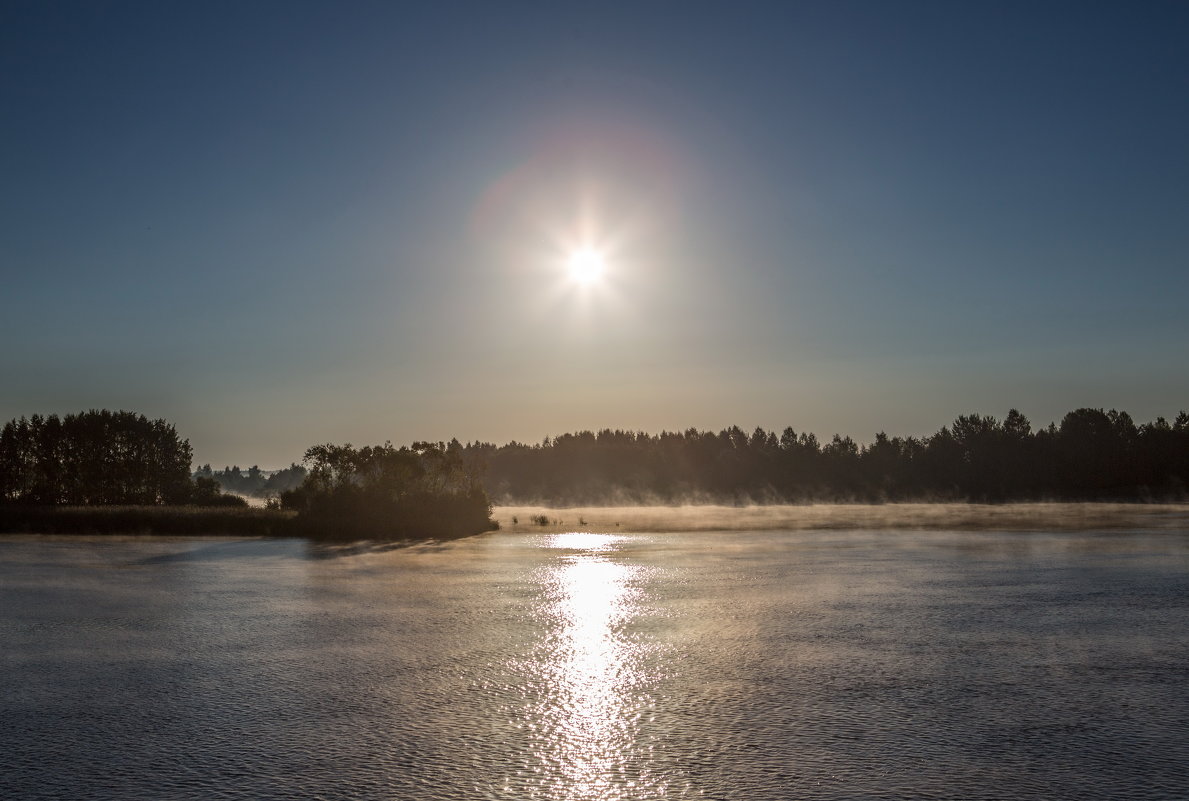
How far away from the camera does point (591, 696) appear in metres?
9.59

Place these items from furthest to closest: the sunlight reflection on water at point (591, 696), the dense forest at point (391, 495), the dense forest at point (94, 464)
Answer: the dense forest at point (94, 464)
the dense forest at point (391, 495)
the sunlight reflection on water at point (591, 696)

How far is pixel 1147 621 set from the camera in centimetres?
1465

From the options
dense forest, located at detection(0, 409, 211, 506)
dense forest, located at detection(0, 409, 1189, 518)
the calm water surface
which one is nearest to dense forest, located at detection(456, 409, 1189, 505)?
dense forest, located at detection(0, 409, 1189, 518)

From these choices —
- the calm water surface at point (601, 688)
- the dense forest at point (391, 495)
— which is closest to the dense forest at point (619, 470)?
the dense forest at point (391, 495)

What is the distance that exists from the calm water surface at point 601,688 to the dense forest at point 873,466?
3224 inches

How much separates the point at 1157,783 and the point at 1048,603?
10.9 metres

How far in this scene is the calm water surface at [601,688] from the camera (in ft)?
23.0

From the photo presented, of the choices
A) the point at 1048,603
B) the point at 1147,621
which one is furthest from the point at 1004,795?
the point at 1048,603

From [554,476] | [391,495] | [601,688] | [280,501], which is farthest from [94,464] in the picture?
[554,476]

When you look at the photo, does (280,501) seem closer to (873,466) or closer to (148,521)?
(148,521)

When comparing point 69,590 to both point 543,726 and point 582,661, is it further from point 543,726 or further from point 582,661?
point 543,726

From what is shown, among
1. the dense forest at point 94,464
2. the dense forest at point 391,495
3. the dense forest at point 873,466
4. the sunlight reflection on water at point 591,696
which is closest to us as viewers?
the sunlight reflection on water at point 591,696

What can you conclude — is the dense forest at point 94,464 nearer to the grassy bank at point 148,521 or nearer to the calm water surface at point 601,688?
the grassy bank at point 148,521

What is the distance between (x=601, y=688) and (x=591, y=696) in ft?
1.29
